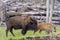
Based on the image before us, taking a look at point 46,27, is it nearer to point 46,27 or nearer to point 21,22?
point 46,27

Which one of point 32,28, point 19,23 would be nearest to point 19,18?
point 19,23

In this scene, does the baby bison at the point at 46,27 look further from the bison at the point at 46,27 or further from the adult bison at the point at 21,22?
the adult bison at the point at 21,22

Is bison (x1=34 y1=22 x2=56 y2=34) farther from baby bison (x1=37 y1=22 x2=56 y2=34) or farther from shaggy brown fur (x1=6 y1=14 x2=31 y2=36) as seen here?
shaggy brown fur (x1=6 y1=14 x2=31 y2=36)

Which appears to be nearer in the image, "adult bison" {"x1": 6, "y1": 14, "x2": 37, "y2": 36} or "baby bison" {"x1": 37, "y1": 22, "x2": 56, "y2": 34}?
"adult bison" {"x1": 6, "y1": 14, "x2": 37, "y2": 36}

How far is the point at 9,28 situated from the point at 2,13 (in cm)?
611

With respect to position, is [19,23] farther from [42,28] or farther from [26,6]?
[26,6]

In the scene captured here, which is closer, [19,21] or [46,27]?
[19,21]

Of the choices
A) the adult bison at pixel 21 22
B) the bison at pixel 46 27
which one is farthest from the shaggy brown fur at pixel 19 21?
the bison at pixel 46 27

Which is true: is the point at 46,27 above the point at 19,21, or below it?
below

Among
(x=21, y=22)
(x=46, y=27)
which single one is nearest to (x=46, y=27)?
(x=46, y=27)

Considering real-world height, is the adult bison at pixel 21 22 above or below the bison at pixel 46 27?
above

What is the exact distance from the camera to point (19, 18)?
12.6m

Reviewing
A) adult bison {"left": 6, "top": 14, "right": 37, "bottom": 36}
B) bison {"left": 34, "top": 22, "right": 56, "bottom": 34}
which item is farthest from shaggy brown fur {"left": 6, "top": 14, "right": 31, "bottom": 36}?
bison {"left": 34, "top": 22, "right": 56, "bottom": 34}

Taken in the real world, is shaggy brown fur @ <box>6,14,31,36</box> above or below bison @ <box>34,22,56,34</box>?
above
